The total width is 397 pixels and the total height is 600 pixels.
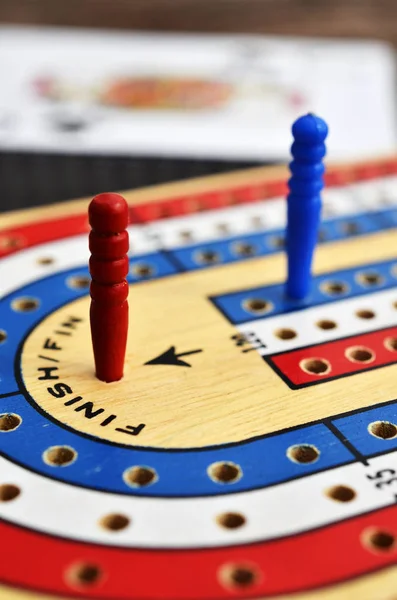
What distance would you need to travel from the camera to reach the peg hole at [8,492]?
648 millimetres

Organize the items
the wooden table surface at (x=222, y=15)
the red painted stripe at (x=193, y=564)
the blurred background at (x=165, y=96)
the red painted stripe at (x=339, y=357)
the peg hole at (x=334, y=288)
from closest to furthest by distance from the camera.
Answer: the red painted stripe at (x=193, y=564) → the red painted stripe at (x=339, y=357) → the peg hole at (x=334, y=288) → the blurred background at (x=165, y=96) → the wooden table surface at (x=222, y=15)

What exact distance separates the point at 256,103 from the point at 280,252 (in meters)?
0.69

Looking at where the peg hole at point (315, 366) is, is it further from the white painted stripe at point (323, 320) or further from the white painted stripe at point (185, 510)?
the white painted stripe at point (185, 510)

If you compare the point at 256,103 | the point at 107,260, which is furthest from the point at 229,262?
the point at 256,103

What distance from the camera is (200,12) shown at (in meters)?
2.25

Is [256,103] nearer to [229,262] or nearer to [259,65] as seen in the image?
[259,65]

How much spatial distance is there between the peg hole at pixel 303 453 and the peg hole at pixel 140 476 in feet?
0.35

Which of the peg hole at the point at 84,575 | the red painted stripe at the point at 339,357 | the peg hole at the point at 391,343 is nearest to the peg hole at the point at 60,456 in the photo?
the peg hole at the point at 84,575

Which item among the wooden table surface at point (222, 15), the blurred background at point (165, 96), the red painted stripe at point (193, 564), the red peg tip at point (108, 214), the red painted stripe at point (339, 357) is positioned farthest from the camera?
the wooden table surface at point (222, 15)

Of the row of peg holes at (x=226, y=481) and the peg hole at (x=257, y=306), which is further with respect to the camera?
the peg hole at (x=257, y=306)

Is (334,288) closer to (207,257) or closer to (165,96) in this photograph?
(207,257)

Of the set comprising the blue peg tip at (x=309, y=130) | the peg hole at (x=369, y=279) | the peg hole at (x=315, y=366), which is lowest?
the peg hole at (x=315, y=366)

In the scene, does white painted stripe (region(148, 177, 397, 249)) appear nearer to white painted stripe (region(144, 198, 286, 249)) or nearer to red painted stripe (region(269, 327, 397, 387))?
white painted stripe (region(144, 198, 286, 249))

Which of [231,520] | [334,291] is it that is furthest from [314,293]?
[231,520]
